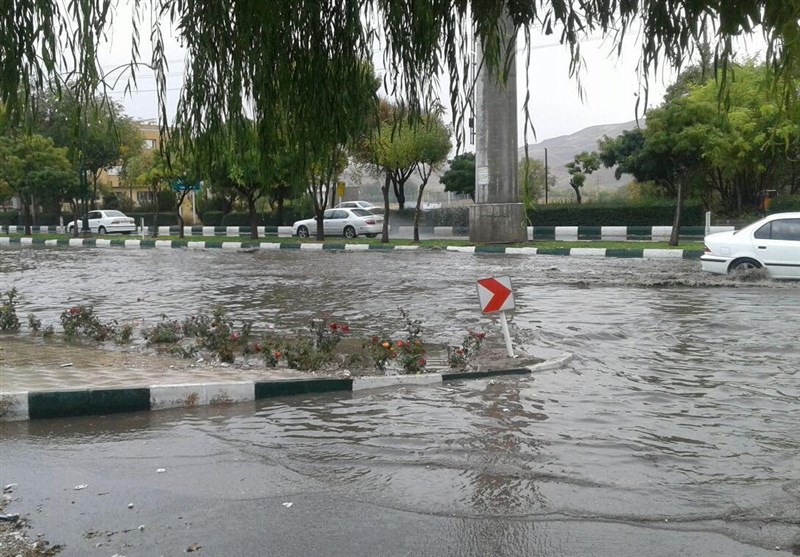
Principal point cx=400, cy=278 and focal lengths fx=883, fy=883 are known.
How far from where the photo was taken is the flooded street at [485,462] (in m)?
4.47

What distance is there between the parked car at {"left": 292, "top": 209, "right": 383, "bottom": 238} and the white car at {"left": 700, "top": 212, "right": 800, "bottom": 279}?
2197 centimetres

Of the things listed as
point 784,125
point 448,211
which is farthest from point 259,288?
point 448,211

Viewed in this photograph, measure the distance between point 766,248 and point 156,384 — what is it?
1276cm

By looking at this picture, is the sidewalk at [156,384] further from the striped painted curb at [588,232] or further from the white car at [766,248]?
the striped painted curb at [588,232]

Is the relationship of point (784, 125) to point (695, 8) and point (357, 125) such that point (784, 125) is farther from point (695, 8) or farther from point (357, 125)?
point (357, 125)

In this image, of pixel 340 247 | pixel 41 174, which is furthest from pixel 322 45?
pixel 41 174

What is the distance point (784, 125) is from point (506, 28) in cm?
123

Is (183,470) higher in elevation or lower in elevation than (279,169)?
lower

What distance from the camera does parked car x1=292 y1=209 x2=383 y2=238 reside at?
3788 centimetres

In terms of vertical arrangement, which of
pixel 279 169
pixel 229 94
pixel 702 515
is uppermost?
pixel 229 94

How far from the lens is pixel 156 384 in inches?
302

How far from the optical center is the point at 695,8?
11.1ft

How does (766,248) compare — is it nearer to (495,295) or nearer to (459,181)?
(495,295)

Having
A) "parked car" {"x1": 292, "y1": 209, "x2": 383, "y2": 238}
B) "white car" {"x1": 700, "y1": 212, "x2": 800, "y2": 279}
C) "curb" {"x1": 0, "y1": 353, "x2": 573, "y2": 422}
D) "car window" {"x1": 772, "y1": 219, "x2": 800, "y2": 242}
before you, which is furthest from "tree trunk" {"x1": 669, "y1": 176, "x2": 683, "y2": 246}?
"curb" {"x1": 0, "y1": 353, "x2": 573, "y2": 422}
